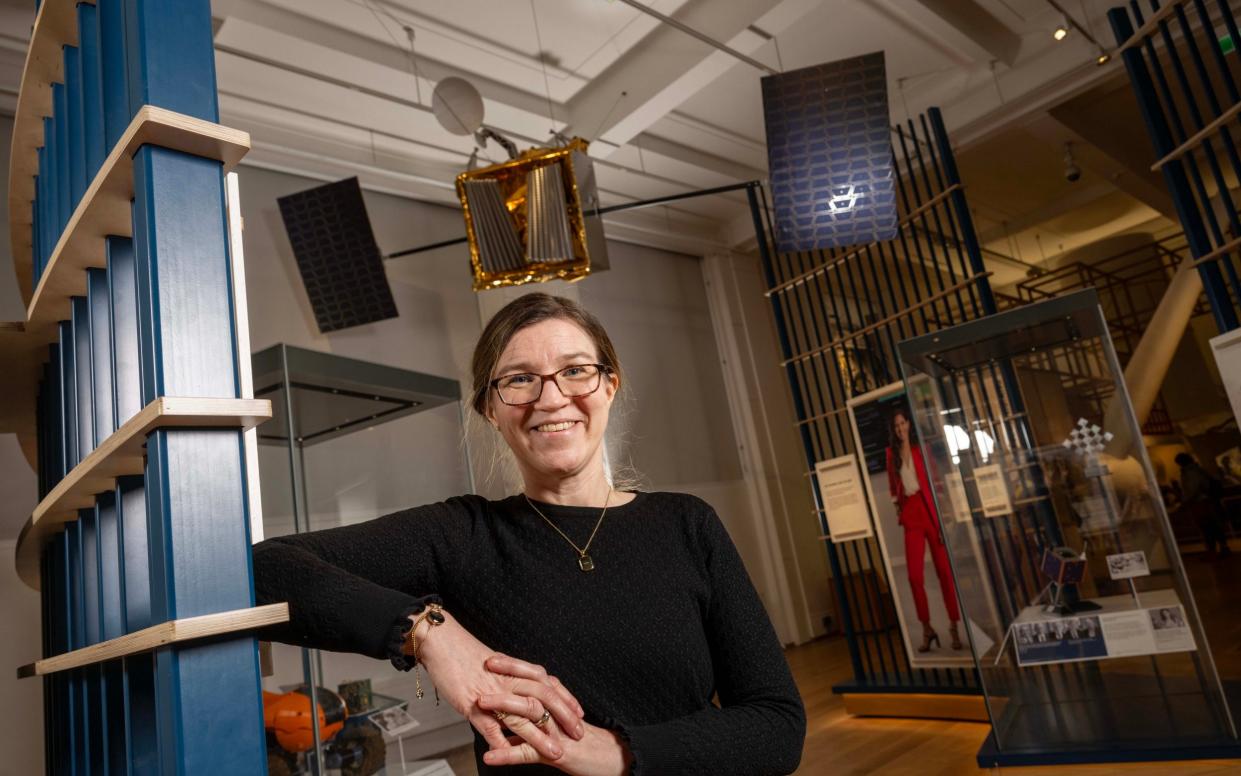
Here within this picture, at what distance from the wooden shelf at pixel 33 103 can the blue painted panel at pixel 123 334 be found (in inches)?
21.1

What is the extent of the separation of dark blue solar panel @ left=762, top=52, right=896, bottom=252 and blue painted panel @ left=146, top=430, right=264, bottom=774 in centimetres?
389

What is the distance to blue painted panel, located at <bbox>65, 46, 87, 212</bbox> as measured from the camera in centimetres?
135

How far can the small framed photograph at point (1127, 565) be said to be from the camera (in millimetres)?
3486

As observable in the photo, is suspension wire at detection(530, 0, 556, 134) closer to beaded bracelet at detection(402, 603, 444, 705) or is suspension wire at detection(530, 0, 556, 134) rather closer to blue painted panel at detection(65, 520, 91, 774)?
blue painted panel at detection(65, 520, 91, 774)

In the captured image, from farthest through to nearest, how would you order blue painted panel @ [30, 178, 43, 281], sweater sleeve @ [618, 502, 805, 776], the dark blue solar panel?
the dark blue solar panel
blue painted panel @ [30, 178, 43, 281]
sweater sleeve @ [618, 502, 805, 776]

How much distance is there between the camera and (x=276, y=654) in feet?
14.4

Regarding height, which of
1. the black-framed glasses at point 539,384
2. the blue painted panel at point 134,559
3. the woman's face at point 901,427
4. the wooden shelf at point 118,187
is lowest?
the blue painted panel at point 134,559

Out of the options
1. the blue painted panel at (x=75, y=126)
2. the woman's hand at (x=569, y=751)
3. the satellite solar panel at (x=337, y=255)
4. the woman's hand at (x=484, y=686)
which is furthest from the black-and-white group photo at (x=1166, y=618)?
the satellite solar panel at (x=337, y=255)

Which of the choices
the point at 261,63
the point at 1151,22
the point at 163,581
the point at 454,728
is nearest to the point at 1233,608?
the point at 1151,22

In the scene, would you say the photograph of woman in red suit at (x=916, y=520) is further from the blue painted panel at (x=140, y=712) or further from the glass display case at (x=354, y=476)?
the blue painted panel at (x=140, y=712)

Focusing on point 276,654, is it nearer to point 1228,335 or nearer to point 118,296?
point 118,296

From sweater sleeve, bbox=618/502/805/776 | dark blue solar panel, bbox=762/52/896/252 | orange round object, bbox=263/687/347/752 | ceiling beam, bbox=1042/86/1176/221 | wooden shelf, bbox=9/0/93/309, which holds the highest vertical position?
ceiling beam, bbox=1042/86/1176/221

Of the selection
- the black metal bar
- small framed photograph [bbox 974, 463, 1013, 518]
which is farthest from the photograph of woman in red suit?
the black metal bar

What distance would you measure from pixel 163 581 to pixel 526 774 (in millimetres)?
640
